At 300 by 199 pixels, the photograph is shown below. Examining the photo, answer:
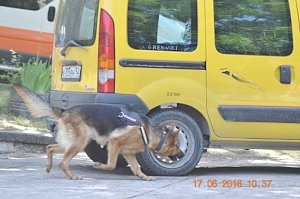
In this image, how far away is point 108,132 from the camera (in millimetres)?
6883

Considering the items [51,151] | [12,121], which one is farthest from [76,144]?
[12,121]

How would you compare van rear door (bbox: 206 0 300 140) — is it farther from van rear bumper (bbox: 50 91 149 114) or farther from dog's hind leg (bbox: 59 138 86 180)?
dog's hind leg (bbox: 59 138 86 180)

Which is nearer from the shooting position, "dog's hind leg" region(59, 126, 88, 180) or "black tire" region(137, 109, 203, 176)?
"dog's hind leg" region(59, 126, 88, 180)

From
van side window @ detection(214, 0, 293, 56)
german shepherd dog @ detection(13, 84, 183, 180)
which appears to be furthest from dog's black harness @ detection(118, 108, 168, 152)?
van side window @ detection(214, 0, 293, 56)

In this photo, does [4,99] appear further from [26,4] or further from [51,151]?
[51,151]

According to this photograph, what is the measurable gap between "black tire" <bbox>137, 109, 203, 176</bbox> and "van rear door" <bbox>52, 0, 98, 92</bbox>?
0.85m

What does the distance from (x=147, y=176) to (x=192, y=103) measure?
36.3 inches

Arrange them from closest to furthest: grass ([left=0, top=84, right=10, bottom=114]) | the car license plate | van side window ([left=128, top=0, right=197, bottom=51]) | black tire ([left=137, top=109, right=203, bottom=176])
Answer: van side window ([left=128, top=0, right=197, bottom=51]) → black tire ([left=137, top=109, right=203, bottom=176]) → the car license plate → grass ([left=0, top=84, right=10, bottom=114])

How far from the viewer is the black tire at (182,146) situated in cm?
718

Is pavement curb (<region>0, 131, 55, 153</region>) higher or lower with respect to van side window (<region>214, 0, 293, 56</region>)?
lower

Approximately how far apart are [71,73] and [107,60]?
2.09ft

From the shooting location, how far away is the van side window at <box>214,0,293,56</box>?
7.25 m

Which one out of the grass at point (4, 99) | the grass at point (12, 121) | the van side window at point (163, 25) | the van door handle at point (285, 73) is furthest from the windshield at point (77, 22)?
the grass at point (4, 99)

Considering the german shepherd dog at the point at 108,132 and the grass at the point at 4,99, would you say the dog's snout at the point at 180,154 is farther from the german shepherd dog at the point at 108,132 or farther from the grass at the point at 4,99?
the grass at the point at 4,99
